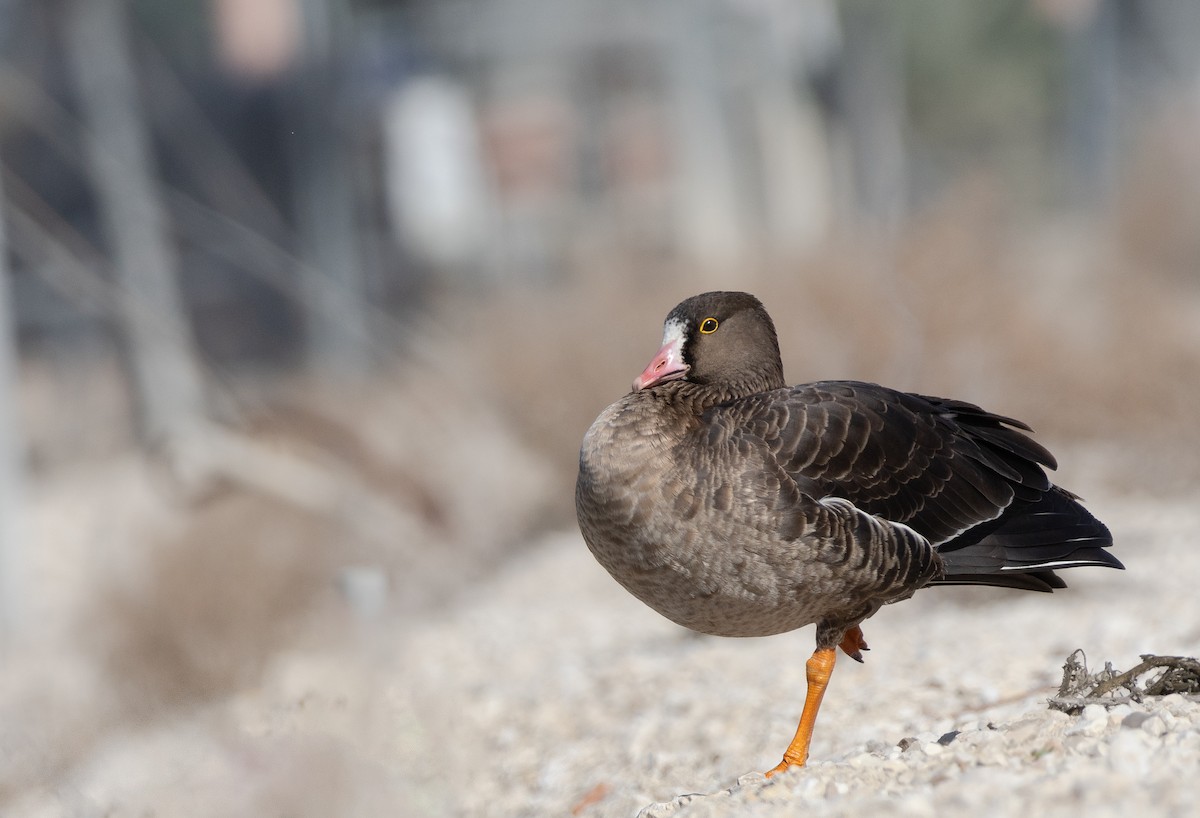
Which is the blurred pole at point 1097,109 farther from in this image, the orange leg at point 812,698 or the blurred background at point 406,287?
the orange leg at point 812,698

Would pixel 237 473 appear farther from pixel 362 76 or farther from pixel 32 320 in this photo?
pixel 362 76

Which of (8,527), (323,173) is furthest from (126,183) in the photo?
(8,527)

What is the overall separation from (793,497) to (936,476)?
67 centimetres

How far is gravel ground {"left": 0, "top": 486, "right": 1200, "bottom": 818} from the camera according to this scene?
3.46 metres

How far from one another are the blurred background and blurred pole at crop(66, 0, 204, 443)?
47 millimetres

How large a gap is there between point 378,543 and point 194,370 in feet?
9.72

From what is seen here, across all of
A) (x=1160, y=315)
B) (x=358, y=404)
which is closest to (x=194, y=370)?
(x=358, y=404)

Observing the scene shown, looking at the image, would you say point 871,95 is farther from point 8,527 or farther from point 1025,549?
point 1025,549

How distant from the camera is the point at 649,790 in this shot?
15.6ft

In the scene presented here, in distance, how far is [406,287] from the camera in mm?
17484

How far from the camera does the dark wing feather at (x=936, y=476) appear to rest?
4.07 metres

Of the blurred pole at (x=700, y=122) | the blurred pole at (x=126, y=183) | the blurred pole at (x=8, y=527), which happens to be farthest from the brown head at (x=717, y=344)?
the blurred pole at (x=700, y=122)

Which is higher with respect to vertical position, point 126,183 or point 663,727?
→ point 126,183

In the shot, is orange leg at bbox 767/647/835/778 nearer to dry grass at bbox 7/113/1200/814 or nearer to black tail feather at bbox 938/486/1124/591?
black tail feather at bbox 938/486/1124/591
